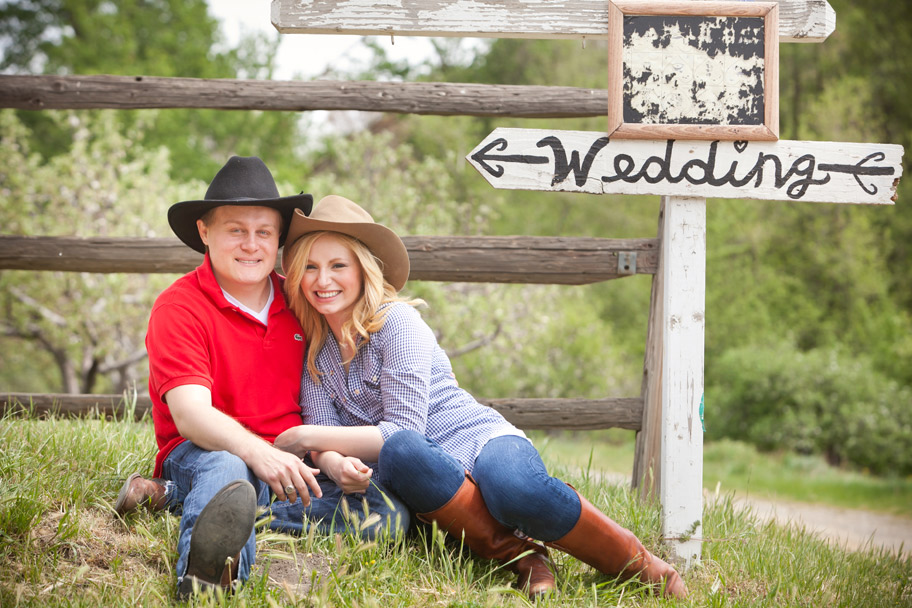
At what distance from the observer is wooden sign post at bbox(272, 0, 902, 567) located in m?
2.63

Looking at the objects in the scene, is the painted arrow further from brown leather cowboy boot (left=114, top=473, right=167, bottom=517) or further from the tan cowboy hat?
brown leather cowboy boot (left=114, top=473, right=167, bottom=517)

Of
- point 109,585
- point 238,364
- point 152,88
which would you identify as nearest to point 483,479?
point 238,364

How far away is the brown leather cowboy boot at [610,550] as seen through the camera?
88.4 inches

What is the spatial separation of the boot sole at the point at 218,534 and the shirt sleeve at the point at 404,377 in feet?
1.83

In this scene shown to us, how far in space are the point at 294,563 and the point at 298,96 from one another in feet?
7.69

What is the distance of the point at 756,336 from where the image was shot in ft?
50.5

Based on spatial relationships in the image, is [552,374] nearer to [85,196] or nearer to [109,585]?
[85,196]

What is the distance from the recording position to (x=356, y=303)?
2588 millimetres

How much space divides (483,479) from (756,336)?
1455 centimetres

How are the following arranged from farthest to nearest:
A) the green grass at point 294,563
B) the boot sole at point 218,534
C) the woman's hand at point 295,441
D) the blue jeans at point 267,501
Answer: the woman's hand at point 295,441 → the blue jeans at point 267,501 → the green grass at point 294,563 → the boot sole at point 218,534

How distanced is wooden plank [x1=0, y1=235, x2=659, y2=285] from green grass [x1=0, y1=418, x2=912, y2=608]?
102cm

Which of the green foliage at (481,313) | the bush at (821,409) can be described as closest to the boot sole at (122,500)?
the green foliage at (481,313)

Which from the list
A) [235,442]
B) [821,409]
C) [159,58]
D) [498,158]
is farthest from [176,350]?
[159,58]

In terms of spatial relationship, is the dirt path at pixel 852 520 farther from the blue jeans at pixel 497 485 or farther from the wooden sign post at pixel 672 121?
the blue jeans at pixel 497 485
